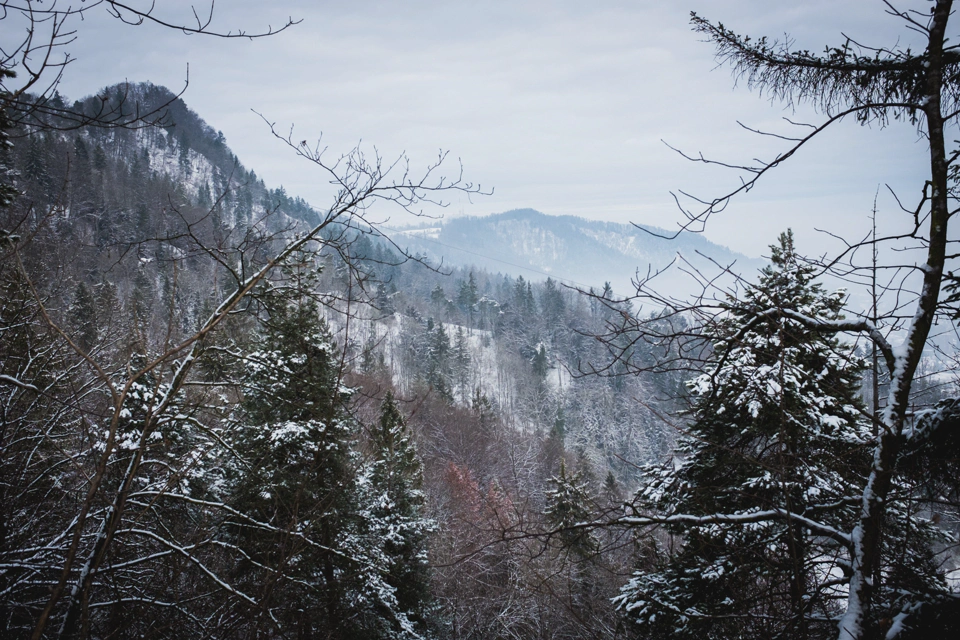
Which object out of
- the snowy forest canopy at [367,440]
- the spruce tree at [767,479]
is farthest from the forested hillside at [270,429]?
the spruce tree at [767,479]

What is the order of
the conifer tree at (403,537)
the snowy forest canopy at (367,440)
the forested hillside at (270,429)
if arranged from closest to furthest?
1. the snowy forest canopy at (367,440)
2. the forested hillside at (270,429)
3. the conifer tree at (403,537)

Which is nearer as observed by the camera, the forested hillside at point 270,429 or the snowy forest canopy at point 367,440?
the snowy forest canopy at point 367,440

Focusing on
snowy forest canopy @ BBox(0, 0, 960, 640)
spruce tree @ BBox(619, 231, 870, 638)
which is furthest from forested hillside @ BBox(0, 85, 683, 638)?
spruce tree @ BBox(619, 231, 870, 638)

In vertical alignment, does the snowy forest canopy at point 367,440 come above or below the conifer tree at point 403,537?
above

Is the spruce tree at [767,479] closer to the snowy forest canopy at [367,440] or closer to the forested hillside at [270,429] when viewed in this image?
the snowy forest canopy at [367,440]

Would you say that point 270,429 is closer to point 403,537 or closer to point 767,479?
point 767,479

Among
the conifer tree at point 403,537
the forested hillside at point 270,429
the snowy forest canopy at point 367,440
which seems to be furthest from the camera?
the conifer tree at point 403,537

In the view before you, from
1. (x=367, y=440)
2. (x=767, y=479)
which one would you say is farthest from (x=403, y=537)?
(x=767, y=479)

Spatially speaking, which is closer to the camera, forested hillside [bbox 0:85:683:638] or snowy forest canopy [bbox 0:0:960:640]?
snowy forest canopy [bbox 0:0:960:640]

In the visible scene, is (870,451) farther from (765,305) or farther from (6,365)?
(6,365)

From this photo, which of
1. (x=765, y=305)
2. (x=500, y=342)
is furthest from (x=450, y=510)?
(x=500, y=342)

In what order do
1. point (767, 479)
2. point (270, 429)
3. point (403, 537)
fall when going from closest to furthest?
point (767, 479) → point (270, 429) → point (403, 537)

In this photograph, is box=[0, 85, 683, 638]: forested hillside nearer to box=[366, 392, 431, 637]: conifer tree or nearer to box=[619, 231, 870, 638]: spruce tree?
box=[366, 392, 431, 637]: conifer tree

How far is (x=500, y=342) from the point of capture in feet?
261
